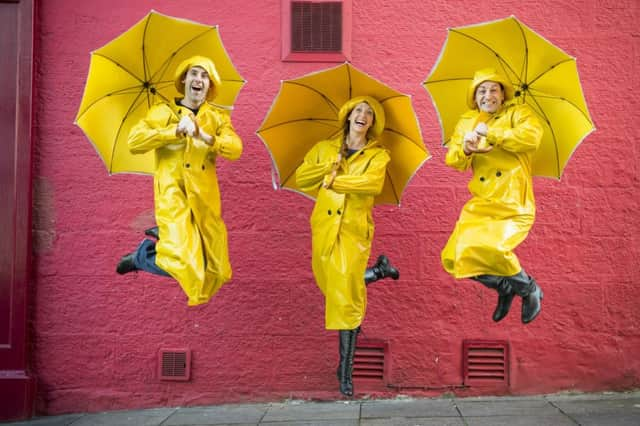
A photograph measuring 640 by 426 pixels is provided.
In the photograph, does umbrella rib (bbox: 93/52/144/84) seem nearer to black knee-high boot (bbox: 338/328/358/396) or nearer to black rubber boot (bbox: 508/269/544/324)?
black knee-high boot (bbox: 338/328/358/396)

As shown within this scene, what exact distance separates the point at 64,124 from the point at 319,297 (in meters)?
2.64

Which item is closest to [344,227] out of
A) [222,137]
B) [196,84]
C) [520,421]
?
[222,137]

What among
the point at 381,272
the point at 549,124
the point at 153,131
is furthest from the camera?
the point at 381,272

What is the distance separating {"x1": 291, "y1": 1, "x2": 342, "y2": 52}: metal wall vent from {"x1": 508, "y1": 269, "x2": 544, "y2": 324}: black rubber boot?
2495 mm

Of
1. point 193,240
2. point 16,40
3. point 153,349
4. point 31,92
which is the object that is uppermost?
point 16,40

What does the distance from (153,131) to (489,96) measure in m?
2.21

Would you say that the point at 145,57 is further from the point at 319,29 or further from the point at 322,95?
the point at 319,29

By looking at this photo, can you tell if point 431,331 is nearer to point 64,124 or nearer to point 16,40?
point 64,124

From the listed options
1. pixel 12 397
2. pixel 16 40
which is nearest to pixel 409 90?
pixel 16 40

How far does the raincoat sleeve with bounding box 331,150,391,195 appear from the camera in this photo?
4.32 m

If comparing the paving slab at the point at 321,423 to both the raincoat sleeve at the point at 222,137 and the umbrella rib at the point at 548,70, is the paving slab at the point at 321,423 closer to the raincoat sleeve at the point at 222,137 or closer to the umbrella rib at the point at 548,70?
the raincoat sleeve at the point at 222,137

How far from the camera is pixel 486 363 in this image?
542cm

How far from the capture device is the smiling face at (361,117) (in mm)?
4480

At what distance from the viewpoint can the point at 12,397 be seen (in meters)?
5.33
